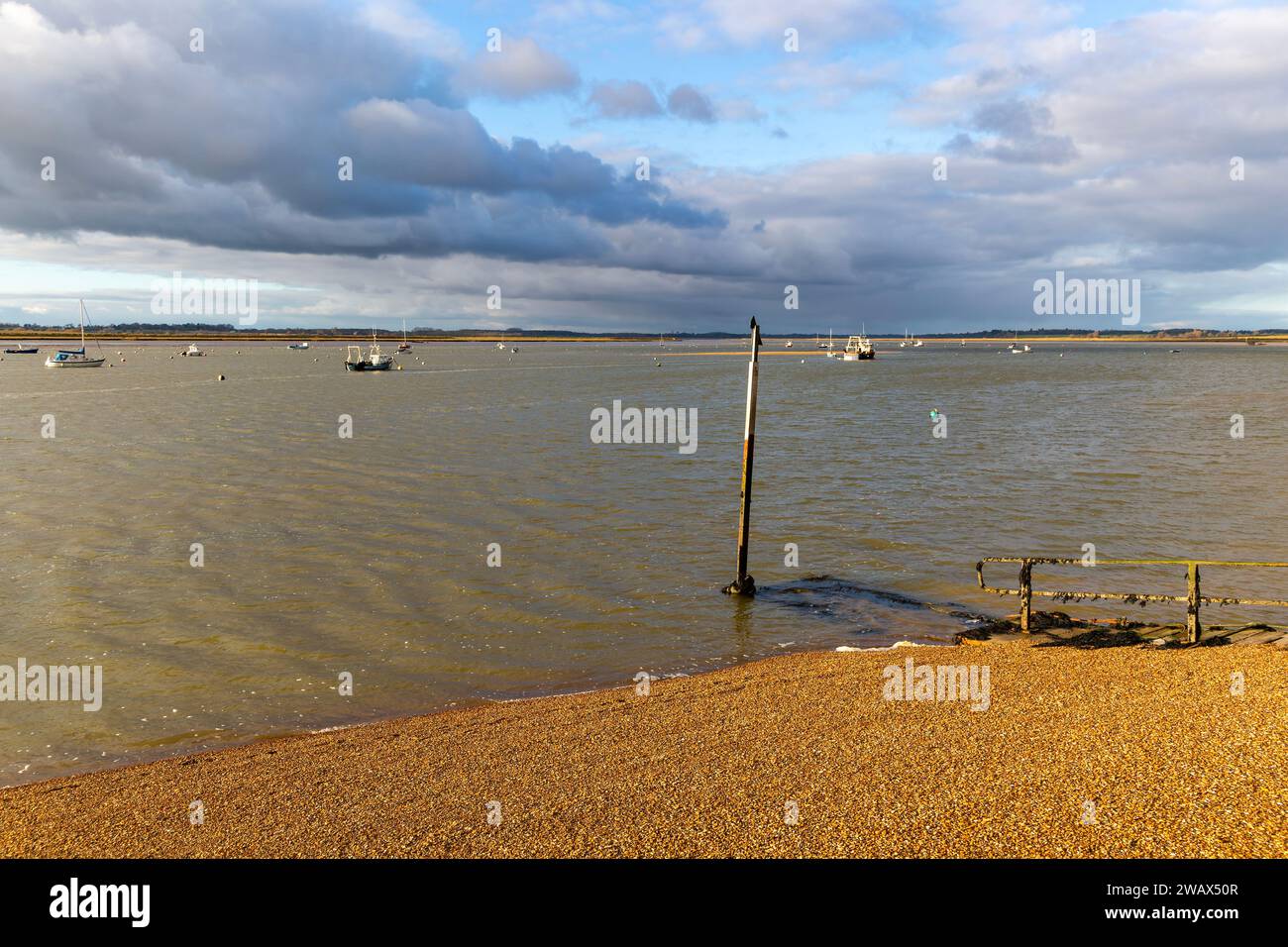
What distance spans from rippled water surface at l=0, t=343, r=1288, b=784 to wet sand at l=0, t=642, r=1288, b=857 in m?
2.07

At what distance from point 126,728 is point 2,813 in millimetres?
2863

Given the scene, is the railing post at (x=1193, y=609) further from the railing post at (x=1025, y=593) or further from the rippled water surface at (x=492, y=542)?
the rippled water surface at (x=492, y=542)

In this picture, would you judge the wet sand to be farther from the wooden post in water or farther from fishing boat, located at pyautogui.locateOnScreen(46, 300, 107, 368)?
fishing boat, located at pyautogui.locateOnScreen(46, 300, 107, 368)

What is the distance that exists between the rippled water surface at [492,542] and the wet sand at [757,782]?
2067 mm

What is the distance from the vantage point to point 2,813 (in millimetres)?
8852

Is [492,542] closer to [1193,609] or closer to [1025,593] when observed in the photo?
[1025,593]

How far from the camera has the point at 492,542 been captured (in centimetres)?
2275

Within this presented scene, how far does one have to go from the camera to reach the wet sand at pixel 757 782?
283 inches

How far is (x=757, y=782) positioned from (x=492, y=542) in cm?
1533

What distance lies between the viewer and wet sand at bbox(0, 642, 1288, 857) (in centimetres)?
718

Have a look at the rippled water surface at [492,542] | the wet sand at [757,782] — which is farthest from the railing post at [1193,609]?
the rippled water surface at [492,542]
